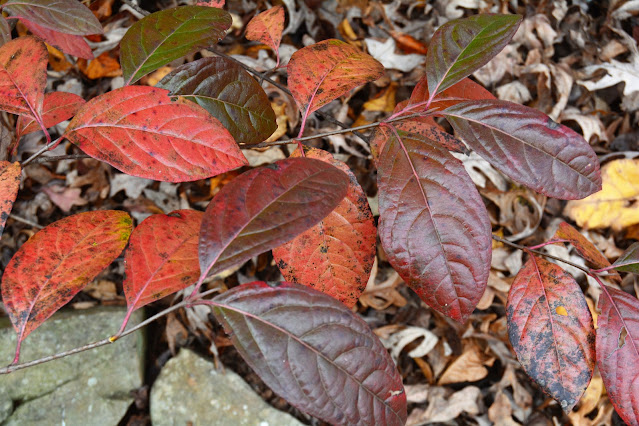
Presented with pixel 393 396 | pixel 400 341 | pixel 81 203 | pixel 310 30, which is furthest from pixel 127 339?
pixel 310 30

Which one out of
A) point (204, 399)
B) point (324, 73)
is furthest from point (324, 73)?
point (204, 399)

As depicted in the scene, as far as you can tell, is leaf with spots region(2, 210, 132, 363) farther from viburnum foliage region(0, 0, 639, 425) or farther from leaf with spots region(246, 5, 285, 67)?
leaf with spots region(246, 5, 285, 67)

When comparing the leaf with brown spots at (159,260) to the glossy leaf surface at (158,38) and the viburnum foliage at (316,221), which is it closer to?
the viburnum foliage at (316,221)

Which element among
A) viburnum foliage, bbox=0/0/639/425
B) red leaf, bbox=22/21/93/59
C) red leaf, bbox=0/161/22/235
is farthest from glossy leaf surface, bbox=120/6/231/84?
red leaf, bbox=22/21/93/59

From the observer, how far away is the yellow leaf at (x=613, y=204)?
2033 millimetres

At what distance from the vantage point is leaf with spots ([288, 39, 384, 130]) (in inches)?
40.2

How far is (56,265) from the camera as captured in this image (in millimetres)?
938

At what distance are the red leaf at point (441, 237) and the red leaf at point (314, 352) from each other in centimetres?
15

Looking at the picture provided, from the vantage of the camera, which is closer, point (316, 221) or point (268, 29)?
point (316, 221)

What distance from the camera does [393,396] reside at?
761 millimetres

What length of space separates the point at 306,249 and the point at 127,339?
1.22 m

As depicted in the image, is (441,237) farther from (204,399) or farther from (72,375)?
(72,375)

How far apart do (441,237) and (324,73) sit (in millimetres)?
494

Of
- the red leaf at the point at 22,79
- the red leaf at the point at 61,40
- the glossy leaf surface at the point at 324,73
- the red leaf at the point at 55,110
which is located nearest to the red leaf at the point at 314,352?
the glossy leaf surface at the point at 324,73
